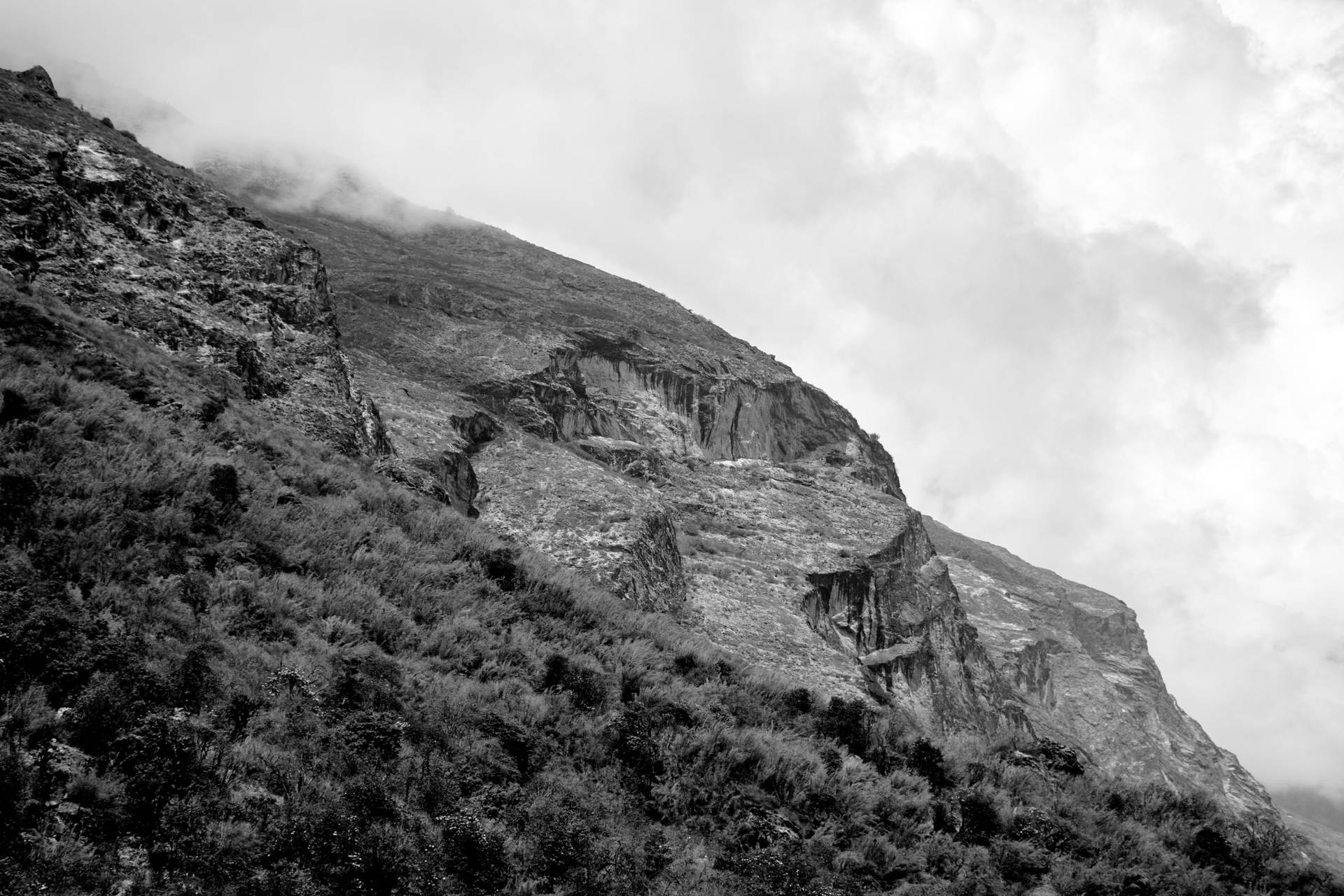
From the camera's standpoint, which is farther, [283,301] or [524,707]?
[283,301]

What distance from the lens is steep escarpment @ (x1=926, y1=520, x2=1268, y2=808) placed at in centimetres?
8738

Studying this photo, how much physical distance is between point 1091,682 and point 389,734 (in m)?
108

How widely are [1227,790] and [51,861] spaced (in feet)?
382

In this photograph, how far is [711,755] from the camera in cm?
1070

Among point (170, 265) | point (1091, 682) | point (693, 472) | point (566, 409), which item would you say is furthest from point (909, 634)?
point (1091, 682)

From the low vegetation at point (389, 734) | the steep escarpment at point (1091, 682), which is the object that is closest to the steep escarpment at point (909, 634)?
the steep escarpment at point (1091, 682)

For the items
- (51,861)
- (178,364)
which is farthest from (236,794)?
(178,364)

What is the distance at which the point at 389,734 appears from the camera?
8.42 meters

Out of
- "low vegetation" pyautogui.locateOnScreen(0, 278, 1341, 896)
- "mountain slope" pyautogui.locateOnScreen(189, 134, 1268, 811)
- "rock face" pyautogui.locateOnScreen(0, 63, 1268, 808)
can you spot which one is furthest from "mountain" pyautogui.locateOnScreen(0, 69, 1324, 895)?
"mountain slope" pyautogui.locateOnScreen(189, 134, 1268, 811)

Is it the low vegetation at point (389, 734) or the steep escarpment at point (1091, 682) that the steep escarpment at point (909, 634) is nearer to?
the steep escarpment at point (1091, 682)

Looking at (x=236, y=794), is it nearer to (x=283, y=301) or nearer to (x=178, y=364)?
(x=178, y=364)

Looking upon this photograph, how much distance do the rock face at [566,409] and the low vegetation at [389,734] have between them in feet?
11.6

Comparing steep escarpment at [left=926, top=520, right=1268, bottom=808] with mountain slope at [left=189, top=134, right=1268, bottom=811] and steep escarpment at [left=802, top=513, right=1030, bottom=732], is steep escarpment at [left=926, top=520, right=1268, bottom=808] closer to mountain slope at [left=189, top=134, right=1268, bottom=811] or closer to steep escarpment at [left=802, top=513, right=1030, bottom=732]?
mountain slope at [left=189, top=134, right=1268, bottom=811]

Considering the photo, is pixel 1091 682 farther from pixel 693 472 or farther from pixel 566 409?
pixel 566 409
